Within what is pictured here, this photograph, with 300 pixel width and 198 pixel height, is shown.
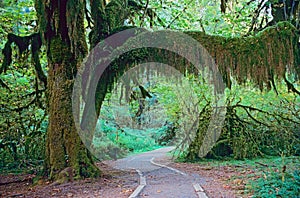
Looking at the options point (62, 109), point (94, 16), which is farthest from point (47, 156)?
point (94, 16)

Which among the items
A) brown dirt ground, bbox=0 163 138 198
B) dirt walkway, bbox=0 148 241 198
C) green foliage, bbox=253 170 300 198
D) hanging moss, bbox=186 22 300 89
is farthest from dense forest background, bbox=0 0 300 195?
green foliage, bbox=253 170 300 198

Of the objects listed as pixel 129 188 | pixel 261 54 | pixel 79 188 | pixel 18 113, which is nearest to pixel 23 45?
pixel 18 113

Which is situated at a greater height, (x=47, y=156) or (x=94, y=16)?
(x=94, y=16)

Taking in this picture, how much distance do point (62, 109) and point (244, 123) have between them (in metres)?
8.37

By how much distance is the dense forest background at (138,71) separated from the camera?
866cm

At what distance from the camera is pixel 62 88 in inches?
358

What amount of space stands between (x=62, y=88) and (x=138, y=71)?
7.29 ft

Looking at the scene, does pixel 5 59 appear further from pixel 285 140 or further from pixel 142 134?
pixel 142 134

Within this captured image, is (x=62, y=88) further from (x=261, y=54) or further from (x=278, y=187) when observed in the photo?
(x=278, y=187)

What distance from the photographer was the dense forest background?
8.66 m

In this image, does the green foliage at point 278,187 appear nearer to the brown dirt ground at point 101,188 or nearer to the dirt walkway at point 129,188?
the brown dirt ground at point 101,188

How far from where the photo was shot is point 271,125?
13.7 m

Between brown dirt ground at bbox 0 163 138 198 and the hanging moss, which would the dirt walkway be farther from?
the hanging moss

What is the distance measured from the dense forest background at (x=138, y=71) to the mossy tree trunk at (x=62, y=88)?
0.09 feet
